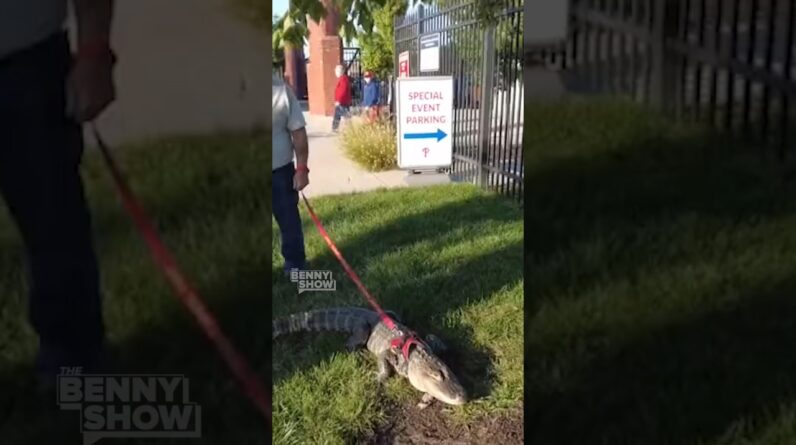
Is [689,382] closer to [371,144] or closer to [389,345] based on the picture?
[389,345]

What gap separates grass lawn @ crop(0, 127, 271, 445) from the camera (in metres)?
2.39

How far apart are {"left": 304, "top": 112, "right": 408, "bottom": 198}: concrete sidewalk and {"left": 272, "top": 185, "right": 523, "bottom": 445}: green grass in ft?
0.12

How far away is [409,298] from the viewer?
243 cm

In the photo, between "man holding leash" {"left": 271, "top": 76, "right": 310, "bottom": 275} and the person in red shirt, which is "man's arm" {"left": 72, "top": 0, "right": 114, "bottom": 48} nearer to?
"man holding leash" {"left": 271, "top": 76, "right": 310, "bottom": 275}

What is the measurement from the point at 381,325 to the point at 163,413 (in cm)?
72

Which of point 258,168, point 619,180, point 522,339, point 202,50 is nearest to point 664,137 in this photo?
point 619,180

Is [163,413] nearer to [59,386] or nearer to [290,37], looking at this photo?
[59,386]

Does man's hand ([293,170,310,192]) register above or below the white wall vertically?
below

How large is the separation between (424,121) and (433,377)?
28.6 inches

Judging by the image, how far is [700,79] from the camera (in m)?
2.57

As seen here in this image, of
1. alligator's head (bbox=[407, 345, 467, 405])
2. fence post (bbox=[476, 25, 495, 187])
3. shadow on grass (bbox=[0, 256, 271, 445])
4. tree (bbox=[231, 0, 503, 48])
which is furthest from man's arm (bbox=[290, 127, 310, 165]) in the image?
alligator's head (bbox=[407, 345, 467, 405])

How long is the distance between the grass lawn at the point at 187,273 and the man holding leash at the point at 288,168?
4 centimetres

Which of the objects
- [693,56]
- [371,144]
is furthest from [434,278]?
[693,56]

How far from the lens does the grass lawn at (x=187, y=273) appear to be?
7.84 ft
